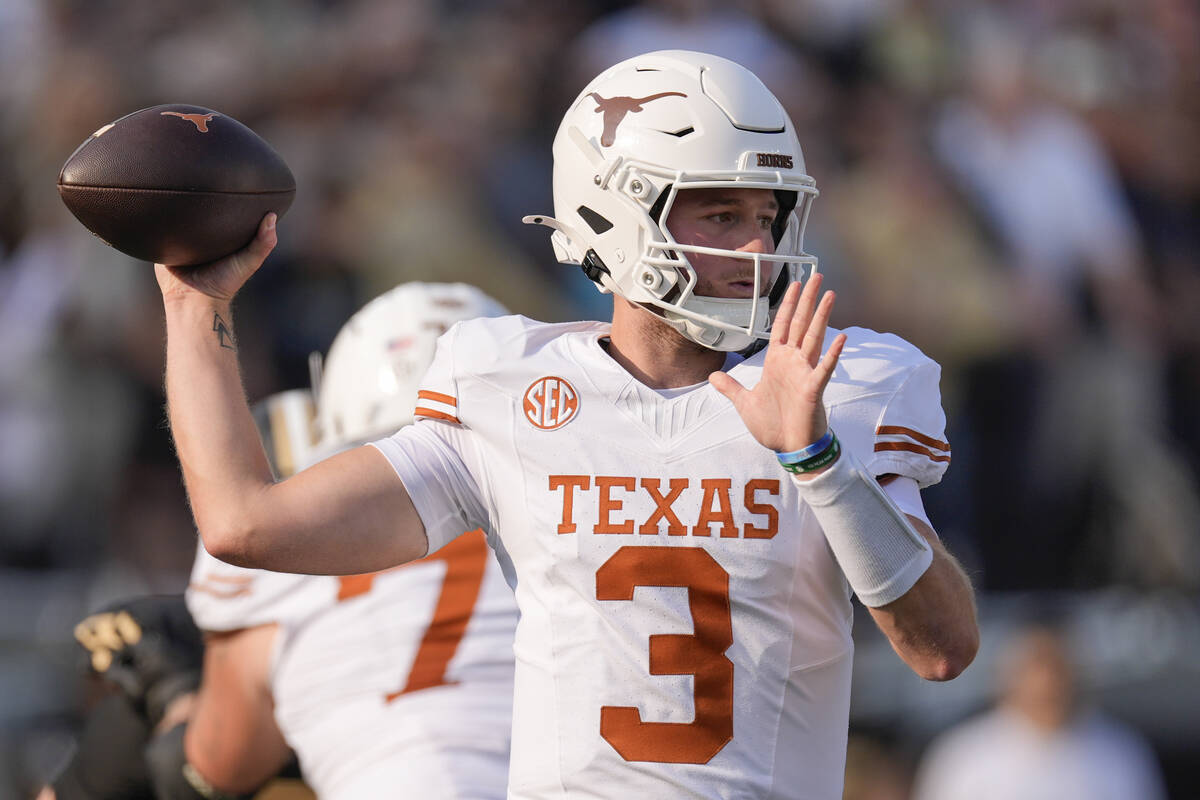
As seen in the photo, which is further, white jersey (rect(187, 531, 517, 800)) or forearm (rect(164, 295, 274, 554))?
→ white jersey (rect(187, 531, 517, 800))

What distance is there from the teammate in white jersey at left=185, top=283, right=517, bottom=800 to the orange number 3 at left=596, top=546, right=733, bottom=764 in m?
0.81

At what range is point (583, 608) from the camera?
7.47ft

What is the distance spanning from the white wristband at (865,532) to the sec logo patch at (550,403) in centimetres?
40

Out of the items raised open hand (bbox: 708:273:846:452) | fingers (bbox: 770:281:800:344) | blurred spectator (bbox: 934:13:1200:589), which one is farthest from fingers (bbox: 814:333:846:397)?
blurred spectator (bbox: 934:13:1200:589)

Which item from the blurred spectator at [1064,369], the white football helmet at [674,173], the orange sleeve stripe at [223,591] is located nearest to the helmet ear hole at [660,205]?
the white football helmet at [674,173]

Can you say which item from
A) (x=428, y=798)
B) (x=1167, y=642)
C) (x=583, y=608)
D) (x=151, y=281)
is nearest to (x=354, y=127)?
(x=151, y=281)

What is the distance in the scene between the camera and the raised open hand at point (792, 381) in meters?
2.09

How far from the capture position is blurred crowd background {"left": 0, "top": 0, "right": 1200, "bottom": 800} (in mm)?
6293

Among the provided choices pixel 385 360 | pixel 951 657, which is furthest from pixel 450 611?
pixel 951 657

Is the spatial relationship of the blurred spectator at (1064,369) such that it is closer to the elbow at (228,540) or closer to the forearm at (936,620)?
the forearm at (936,620)

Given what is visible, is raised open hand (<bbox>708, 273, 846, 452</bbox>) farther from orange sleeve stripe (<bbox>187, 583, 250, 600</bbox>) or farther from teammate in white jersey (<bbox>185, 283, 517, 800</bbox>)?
orange sleeve stripe (<bbox>187, 583, 250, 600</bbox>)

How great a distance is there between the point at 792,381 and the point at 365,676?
1.38m

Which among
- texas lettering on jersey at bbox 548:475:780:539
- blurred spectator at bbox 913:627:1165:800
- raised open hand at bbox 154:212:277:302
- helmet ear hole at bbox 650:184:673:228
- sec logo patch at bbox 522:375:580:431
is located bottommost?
blurred spectator at bbox 913:627:1165:800

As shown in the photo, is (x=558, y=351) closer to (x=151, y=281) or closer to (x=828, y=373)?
(x=828, y=373)
